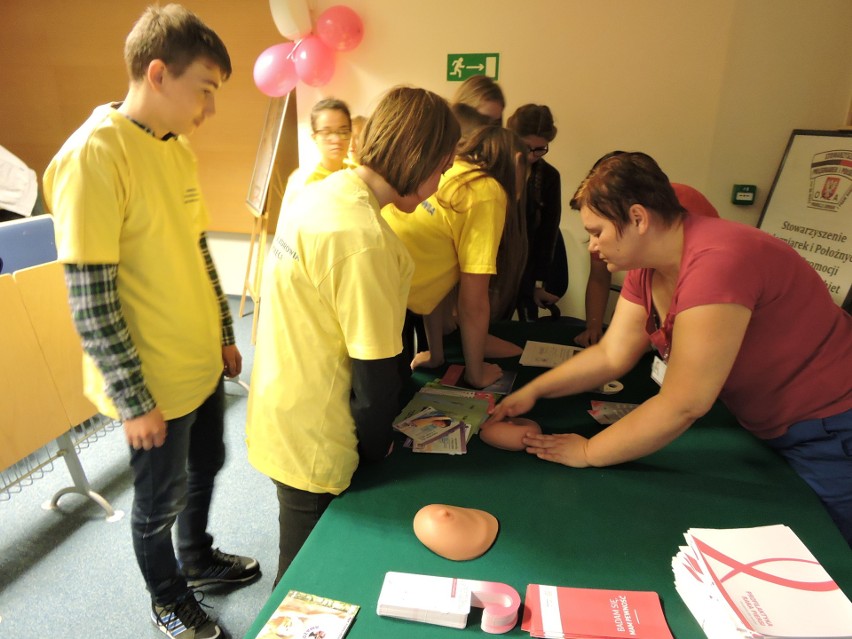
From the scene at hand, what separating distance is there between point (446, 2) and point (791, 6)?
68.3 inches

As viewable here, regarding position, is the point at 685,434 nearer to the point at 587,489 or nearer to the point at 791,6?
the point at 587,489

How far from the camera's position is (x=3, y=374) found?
1714 mm

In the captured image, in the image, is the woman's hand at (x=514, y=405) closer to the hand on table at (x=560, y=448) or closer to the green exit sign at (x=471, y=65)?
the hand on table at (x=560, y=448)

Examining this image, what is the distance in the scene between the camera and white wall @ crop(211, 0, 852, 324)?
2717 millimetres

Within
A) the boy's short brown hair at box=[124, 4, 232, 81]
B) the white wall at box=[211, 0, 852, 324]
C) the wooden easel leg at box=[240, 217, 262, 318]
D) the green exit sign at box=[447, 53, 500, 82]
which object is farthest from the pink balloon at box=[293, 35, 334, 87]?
the boy's short brown hair at box=[124, 4, 232, 81]

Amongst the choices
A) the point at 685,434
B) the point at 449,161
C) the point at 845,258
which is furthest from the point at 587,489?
the point at 845,258

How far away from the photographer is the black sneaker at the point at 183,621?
1491mm

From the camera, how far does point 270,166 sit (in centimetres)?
313

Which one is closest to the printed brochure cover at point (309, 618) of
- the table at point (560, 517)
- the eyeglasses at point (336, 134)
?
the table at point (560, 517)

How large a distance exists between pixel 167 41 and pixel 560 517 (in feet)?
4.00

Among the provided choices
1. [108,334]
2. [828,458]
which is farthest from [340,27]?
[828,458]

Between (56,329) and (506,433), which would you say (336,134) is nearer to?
(56,329)

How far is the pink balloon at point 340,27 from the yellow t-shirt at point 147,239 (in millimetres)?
2104

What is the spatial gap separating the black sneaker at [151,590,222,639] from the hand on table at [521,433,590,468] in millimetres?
1063
